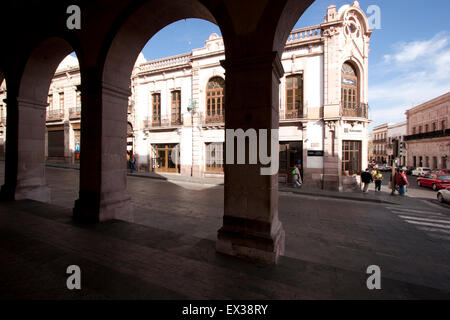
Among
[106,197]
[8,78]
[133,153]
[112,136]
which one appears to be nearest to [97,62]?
[112,136]

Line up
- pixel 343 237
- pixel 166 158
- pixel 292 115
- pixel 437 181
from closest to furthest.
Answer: pixel 343 237 < pixel 292 115 < pixel 437 181 < pixel 166 158

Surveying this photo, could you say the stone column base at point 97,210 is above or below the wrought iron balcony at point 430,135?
below

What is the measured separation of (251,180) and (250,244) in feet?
3.23

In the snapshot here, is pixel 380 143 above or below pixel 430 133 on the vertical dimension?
above

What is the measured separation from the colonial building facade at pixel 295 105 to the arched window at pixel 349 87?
0.22ft

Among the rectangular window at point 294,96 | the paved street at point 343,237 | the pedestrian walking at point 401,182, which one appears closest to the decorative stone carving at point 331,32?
the rectangular window at point 294,96

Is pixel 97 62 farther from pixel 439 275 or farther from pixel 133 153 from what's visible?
pixel 133 153

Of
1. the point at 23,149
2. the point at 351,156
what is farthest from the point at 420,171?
the point at 23,149

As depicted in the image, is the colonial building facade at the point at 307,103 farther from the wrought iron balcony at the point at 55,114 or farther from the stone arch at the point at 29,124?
the wrought iron balcony at the point at 55,114

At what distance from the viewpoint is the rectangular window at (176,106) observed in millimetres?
19109

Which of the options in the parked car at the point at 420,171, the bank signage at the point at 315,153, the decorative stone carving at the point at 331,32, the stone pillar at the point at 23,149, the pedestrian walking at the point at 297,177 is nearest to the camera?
the stone pillar at the point at 23,149

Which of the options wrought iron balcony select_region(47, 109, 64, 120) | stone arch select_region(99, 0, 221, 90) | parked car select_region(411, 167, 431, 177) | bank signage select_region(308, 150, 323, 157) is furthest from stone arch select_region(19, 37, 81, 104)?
parked car select_region(411, 167, 431, 177)

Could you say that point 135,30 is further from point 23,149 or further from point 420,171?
point 420,171

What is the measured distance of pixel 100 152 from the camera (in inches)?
192
